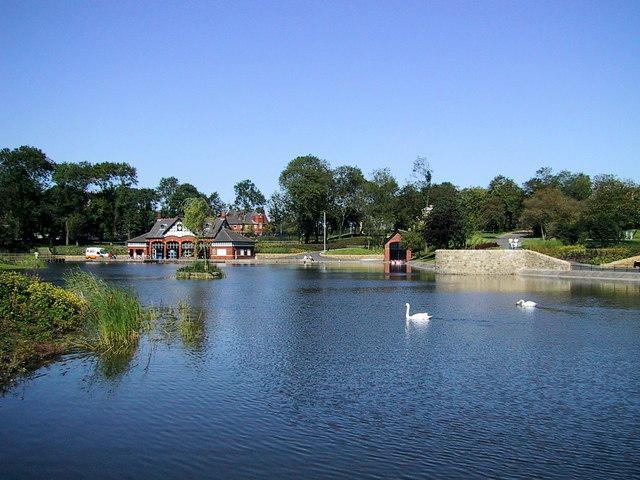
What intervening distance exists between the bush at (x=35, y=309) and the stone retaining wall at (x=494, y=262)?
43.5 metres

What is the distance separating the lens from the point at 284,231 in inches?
5645

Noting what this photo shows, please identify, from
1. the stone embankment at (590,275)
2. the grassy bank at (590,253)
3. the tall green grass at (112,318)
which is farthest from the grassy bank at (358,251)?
the tall green grass at (112,318)

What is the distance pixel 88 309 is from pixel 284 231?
400 feet

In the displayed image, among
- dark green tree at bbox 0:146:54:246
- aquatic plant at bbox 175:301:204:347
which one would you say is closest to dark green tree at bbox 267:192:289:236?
dark green tree at bbox 0:146:54:246

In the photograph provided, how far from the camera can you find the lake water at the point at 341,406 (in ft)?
32.6

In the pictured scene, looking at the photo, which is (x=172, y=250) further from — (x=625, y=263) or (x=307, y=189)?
(x=625, y=263)

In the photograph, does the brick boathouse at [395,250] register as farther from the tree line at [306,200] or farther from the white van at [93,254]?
the white van at [93,254]

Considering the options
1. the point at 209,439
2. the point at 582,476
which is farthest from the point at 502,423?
the point at 209,439

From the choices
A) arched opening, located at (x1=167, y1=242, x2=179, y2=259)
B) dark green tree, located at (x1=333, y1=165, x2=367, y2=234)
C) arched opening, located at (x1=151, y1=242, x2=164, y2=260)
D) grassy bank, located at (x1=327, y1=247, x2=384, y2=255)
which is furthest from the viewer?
dark green tree, located at (x1=333, y1=165, x2=367, y2=234)

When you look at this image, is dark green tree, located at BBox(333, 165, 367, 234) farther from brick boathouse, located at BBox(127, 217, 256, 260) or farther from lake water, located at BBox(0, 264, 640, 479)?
lake water, located at BBox(0, 264, 640, 479)

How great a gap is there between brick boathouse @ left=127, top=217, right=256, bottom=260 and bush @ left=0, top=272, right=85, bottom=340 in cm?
7286

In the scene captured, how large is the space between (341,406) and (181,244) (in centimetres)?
8731

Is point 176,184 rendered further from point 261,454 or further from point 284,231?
point 261,454

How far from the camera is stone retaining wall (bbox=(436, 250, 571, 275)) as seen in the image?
55469mm
